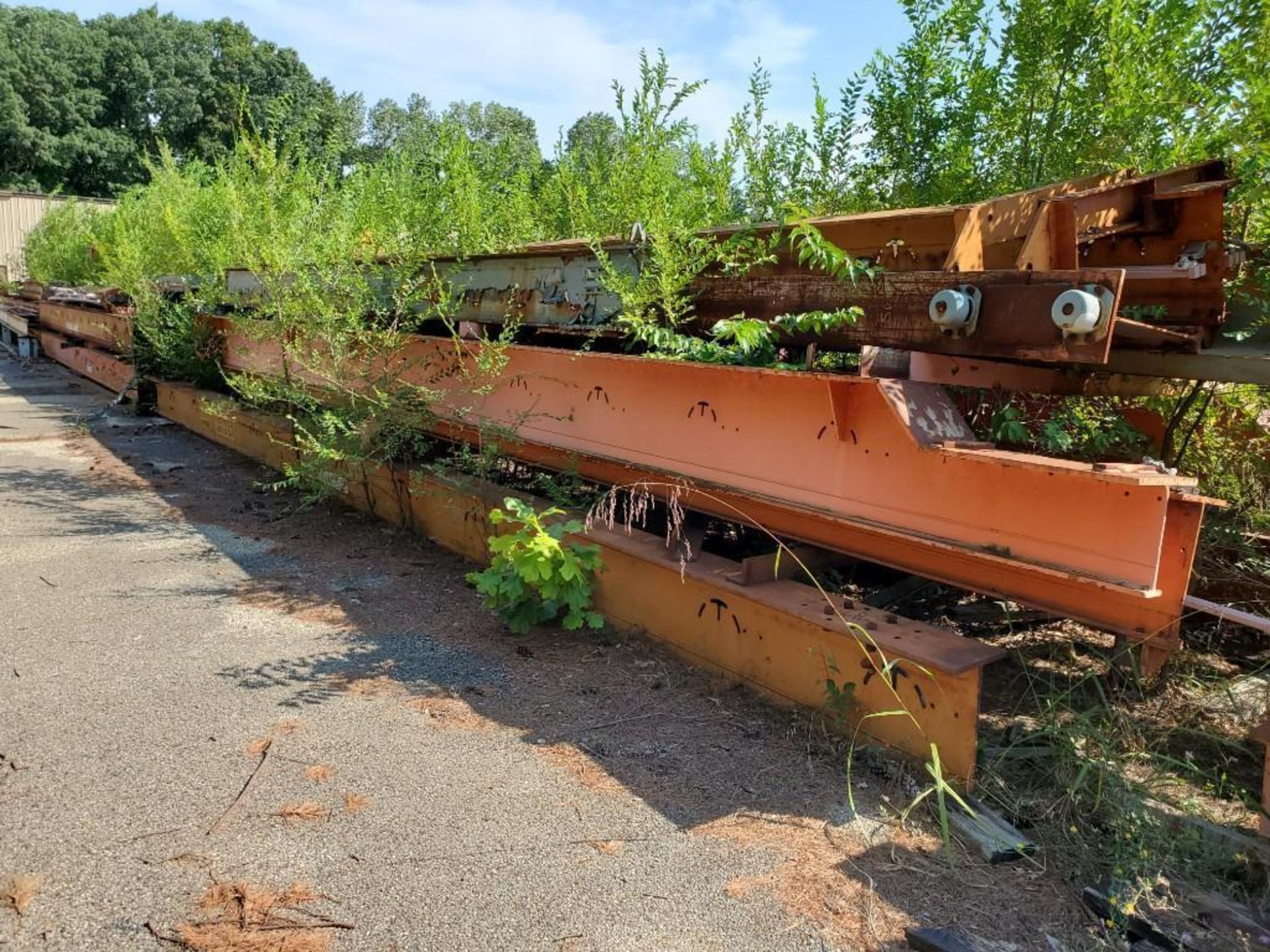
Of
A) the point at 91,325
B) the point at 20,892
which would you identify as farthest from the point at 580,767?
the point at 91,325

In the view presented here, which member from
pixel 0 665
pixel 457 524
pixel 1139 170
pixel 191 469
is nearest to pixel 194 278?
pixel 191 469

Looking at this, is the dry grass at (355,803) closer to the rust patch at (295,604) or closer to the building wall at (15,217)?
the rust patch at (295,604)

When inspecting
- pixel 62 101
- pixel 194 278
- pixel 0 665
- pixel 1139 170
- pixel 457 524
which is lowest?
A: pixel 0 665

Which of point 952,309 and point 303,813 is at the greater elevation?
point 952,309

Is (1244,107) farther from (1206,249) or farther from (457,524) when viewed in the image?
(457,524)

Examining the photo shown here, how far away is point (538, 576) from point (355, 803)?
1.27m

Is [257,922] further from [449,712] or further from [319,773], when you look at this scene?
[449,712]

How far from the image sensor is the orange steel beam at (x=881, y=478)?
2.49 m

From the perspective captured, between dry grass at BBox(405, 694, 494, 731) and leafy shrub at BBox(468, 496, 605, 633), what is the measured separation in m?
0.59

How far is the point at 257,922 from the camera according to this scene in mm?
2141

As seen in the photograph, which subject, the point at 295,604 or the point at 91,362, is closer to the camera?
the point at 295,604

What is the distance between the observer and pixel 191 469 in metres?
7.63

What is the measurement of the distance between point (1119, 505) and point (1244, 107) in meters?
1.93

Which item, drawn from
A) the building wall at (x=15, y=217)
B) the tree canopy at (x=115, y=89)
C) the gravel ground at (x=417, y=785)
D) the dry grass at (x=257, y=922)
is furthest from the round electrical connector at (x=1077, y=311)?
the tree canopy at (x=115, y=89)
